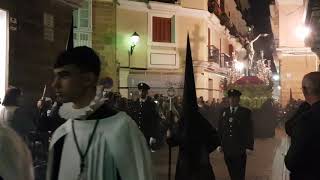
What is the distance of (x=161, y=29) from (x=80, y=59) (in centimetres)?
3099

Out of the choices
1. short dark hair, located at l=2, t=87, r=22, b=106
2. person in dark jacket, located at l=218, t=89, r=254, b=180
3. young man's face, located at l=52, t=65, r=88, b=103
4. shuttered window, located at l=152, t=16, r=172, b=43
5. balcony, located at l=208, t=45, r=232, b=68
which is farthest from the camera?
balcony, located at l=208, t=45, r=232, b=68

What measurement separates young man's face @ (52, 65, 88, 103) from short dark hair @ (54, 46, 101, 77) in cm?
3

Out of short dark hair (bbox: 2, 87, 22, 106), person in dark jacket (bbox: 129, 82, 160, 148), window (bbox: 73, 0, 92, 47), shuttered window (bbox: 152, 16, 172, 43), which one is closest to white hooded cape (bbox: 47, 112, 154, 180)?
short dark hair (bbox: 2, 87, 22, 106)

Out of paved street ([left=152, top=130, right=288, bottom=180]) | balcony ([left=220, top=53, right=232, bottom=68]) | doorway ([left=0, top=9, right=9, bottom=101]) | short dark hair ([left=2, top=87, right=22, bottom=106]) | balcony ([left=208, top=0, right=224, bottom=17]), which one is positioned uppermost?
balcony ([left=208, top=0, right=224, bottom=17])

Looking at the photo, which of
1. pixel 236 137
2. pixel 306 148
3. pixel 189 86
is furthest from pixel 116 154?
pixel 236 137

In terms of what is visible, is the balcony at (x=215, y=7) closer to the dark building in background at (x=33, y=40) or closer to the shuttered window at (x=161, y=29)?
the shuttered window at (x=161, y=29)

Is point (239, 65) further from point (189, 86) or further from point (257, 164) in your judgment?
point (189, 86)

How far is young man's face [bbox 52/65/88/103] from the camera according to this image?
317cm

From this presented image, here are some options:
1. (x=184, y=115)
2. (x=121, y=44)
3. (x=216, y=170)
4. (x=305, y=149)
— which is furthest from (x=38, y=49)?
(x=121, y=44)

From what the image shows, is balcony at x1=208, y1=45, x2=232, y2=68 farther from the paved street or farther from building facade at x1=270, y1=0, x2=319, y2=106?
the paved street

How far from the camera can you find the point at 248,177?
10.9 meters

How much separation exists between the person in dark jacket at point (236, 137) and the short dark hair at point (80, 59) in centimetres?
594

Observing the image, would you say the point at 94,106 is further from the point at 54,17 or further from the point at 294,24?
the point at 294,24

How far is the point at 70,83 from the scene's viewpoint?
3172 millimetres
